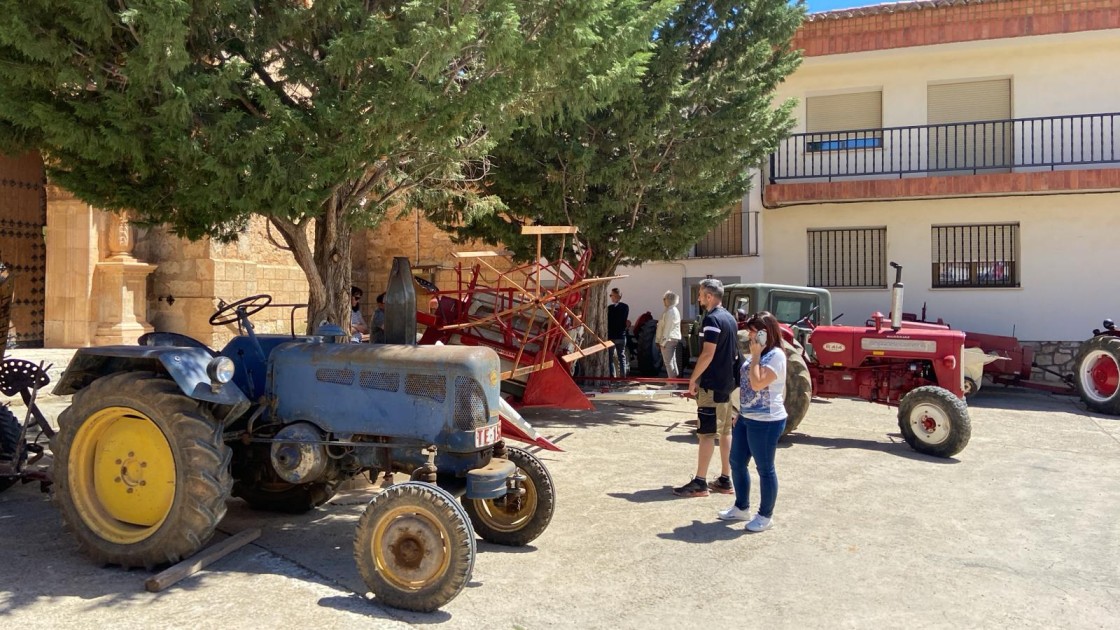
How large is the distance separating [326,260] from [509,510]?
3213 millimetres

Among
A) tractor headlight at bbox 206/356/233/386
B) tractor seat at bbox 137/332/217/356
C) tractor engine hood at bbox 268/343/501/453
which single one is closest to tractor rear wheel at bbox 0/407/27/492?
tractor seat at bbox 137/332/217/356

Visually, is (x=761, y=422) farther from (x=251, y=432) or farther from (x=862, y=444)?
(x=862, y=444)

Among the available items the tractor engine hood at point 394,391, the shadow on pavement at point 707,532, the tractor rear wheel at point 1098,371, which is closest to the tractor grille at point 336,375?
the tractor engine hood at point 394,391

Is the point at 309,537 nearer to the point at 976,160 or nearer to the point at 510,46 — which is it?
the point at 510,46

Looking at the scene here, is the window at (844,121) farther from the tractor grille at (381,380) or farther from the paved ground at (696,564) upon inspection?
the tractor grille at (381,380)

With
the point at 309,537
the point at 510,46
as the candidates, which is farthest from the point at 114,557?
the point at 510,46

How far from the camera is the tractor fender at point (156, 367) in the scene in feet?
14.5

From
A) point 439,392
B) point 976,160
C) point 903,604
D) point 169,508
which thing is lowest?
point 903,604

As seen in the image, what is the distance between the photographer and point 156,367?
472 centimetres

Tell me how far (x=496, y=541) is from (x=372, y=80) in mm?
3255

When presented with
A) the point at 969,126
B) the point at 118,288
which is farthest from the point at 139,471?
the point at 969,126

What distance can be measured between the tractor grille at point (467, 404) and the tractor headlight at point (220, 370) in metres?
1.19

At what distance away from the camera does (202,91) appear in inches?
208

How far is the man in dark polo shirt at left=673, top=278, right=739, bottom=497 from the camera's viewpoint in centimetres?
629
